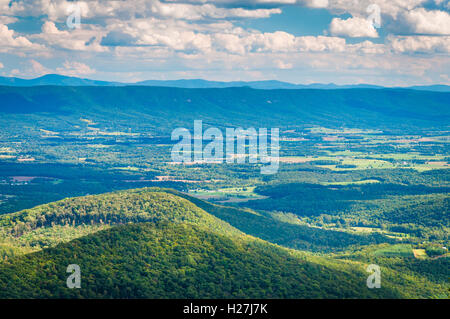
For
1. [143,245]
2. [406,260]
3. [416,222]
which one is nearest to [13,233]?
[143,245]

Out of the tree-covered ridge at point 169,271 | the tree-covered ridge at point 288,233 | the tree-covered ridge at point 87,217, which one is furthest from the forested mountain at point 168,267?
the tree-covered ridge at point 288,233

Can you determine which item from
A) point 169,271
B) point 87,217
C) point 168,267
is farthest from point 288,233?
point 169,271

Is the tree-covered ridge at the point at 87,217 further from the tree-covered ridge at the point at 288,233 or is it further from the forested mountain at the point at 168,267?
the tree-covered ridge at the point at 288,233

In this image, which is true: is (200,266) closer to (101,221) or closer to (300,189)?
(101,221)

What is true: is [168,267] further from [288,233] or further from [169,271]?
[288,233]

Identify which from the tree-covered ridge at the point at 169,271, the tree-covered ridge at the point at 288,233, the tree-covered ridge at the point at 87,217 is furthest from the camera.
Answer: the tree-covered ridge at the point at 288,233

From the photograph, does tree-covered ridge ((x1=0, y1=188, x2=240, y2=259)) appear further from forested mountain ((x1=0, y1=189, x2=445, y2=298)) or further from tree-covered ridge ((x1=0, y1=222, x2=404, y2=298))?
tree-covered ridge ((x1=0, y1=222, x2=404, y2=298))
